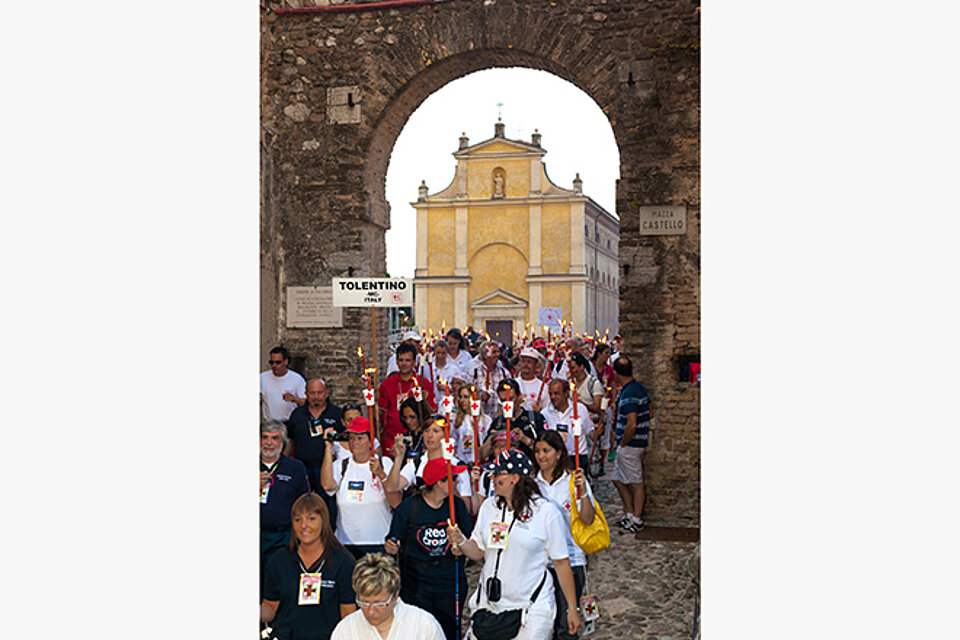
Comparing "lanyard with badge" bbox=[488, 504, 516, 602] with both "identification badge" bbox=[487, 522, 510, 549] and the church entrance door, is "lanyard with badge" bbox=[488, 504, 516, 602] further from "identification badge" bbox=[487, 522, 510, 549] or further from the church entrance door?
the church entrance door

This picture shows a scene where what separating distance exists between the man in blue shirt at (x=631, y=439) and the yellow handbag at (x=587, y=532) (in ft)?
11.0

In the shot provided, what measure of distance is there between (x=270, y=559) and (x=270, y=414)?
3.65 meters

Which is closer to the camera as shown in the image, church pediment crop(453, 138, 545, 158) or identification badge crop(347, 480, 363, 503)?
identification badge crop(347, 480, 363, 503)

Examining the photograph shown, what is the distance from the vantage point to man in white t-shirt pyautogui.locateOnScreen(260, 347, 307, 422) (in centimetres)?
760

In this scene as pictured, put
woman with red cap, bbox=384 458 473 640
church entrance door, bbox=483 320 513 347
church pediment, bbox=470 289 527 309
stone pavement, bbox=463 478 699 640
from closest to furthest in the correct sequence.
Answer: woman with red cap, bbox=384 458 473 640 < stone pavement, bbox=463 478 699 640 < church pediment, bbox=470 289 527 309 < church entrance door, bbox=483 320 513 347

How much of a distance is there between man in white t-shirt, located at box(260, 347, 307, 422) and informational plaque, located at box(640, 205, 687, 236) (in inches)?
147

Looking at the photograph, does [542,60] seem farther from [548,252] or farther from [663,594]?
[548,252]

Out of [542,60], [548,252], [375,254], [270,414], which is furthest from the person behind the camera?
[548,252]

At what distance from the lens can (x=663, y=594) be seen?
6312 mm

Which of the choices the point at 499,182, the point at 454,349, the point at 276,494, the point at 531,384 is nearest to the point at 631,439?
the point at 531,384

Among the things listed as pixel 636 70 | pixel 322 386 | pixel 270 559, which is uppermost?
pixel 636 70

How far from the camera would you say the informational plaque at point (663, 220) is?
27.7 feet

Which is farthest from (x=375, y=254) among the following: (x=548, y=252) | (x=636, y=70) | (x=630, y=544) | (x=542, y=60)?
(x=548, y=252)

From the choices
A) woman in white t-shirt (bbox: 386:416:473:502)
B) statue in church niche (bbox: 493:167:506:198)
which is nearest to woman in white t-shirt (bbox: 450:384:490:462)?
woman in white t-shirt (bbox: 386:416:473:502)
